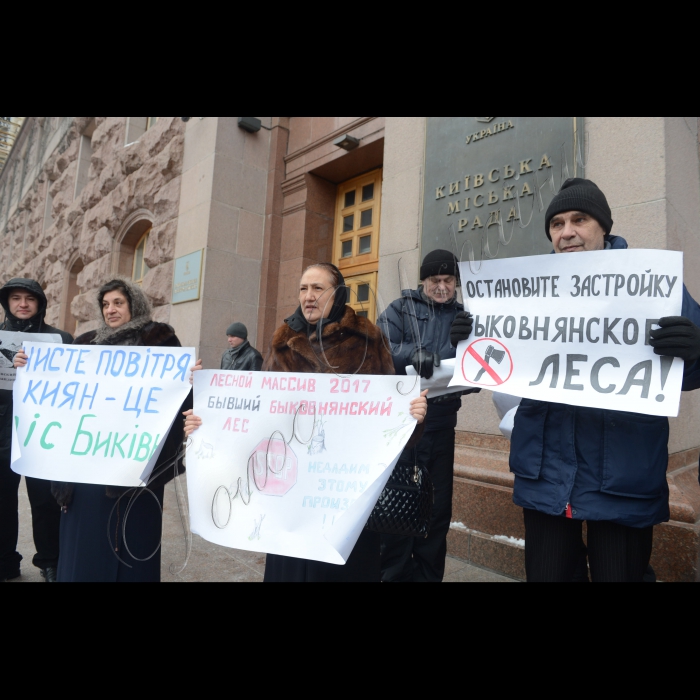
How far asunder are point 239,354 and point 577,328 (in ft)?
16.6

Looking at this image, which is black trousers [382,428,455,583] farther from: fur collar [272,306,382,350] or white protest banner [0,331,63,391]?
white protest banner [0,331,63,391]

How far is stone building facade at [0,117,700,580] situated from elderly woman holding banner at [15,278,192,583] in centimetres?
120

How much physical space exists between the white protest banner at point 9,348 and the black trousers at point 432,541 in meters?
2.17

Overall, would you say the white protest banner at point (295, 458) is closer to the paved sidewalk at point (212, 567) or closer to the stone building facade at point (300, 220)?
the stone building facade at point (300, 220)

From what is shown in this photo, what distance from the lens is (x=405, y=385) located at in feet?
5.99

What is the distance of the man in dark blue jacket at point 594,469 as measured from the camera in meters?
1.51

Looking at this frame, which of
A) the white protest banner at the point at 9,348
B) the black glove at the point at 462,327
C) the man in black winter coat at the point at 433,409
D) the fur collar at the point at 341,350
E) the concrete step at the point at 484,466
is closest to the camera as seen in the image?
the black glove at the point at 462,327

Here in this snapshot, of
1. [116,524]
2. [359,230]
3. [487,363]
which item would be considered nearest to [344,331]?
[487,363]

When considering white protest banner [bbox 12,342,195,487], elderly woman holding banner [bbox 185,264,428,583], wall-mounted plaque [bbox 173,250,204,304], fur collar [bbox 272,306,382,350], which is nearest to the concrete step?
elderly woman holding banner [bbox 185,264,428,583]

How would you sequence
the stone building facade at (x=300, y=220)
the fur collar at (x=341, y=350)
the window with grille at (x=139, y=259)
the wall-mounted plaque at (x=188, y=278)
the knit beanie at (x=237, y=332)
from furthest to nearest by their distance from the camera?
the window with grille at (x=139, y=259) < the wall-mounted plaque at (x=188, y=278) < the knit beanie at (x=237, y=332) < the stone building facade at (x=300, y=220) < the fur collar at (x=341, y=350)

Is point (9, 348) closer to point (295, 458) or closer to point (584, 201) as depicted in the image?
point (295, 458)

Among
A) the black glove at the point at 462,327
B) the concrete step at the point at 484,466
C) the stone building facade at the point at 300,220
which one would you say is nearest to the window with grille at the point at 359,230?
the stone building facade at the point at 300,220

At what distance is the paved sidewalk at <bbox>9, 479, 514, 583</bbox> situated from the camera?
3133 mm

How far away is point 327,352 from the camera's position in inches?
78.9
